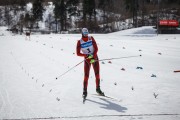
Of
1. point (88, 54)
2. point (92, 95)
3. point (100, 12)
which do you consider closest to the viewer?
Answer: point (88, 54)

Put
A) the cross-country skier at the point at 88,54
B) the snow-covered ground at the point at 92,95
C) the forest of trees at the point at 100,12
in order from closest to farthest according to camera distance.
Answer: the snow-covered ground at the point at 92,95 → the cross-country skier at the point at 88,54 → the forest of trees at the point at 100,12

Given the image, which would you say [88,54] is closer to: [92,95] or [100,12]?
[92,95]

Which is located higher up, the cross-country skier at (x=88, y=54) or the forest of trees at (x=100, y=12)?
the forest of trees at (x=100, y=12)

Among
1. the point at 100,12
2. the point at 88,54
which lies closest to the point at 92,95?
the point at 88,54

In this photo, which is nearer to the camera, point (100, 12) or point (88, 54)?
point (88, 54)

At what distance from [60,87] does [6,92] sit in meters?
2.18

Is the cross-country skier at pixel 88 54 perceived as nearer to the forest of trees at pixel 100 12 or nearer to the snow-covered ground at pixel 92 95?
→ the snow-covered ground at pixel 92 95

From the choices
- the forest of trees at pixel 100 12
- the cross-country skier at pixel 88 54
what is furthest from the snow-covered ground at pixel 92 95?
the forest of trees at pixel 100 12

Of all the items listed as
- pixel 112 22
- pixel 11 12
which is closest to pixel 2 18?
pixel 11 12

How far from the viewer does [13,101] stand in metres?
7.92

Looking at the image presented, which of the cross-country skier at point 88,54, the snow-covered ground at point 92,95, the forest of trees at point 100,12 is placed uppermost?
the forest of trees at point 100,12

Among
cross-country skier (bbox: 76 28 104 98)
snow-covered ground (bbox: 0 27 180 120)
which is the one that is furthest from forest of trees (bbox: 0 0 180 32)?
cross-country skier (bbox: 76 28 104 98)

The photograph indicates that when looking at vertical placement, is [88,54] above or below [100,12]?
below

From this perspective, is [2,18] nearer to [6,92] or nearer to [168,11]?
[168,11]
